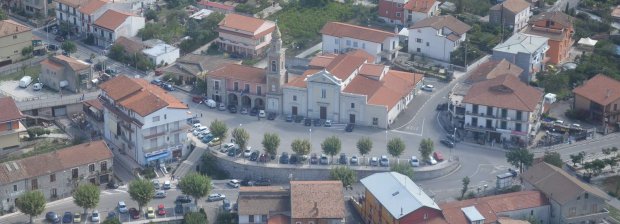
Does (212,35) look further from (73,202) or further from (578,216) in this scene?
(578,216)

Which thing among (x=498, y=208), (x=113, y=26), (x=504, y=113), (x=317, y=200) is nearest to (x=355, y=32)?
(x=504, y=113)

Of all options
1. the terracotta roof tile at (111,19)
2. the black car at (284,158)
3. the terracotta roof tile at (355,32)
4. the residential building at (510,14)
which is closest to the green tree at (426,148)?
the black car at (284,158)

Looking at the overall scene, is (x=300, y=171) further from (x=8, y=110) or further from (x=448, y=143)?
(x=8, y=110)

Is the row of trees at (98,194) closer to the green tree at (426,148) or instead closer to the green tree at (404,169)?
the green tree at (404,169)

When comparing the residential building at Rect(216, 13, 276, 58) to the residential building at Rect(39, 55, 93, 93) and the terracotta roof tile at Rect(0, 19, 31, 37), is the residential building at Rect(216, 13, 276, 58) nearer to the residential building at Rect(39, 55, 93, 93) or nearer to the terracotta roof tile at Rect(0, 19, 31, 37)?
the residential building at Rect(39, 55, 93, 93)

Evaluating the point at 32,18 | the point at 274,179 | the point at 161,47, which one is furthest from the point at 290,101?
the point at 32,18

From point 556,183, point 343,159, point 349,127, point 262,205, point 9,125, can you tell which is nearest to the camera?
point 262,205
